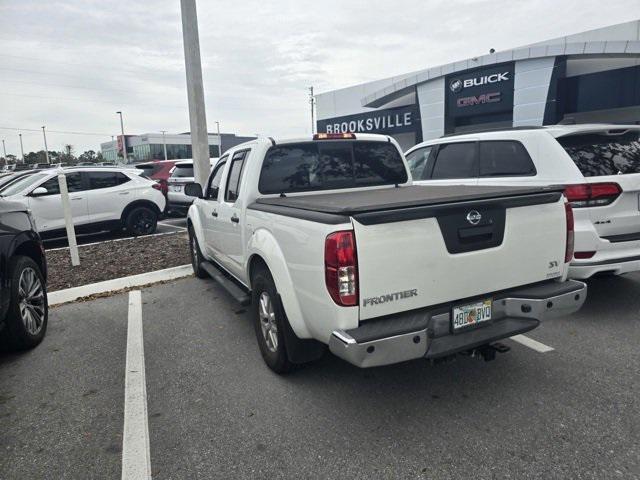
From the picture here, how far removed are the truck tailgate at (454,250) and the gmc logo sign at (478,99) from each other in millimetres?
20559

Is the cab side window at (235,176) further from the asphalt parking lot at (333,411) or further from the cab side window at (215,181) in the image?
the asphalt parking lot at (333,411)

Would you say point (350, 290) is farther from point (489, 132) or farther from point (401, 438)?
point (489, 132)

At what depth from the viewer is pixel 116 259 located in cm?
798

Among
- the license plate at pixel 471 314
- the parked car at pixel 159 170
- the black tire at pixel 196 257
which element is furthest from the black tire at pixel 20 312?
the parked car at pixel 159 170

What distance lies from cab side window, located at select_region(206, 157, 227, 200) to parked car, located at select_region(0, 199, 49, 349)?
1.93 meters

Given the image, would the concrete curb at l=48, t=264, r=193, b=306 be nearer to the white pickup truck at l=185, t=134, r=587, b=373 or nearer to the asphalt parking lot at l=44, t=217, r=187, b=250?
the white pickup truck at l=185, t=134, r=587, b=373

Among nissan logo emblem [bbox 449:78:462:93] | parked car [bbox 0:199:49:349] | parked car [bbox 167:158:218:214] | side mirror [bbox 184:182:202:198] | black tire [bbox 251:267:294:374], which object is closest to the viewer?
black tire [bbox 251:267:294:374]

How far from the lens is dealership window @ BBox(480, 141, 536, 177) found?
4918 mm

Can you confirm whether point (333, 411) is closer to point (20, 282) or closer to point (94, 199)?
point (20, 282)

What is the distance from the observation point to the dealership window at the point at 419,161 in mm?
6348

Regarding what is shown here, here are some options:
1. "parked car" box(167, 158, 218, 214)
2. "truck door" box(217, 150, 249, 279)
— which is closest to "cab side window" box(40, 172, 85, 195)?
"parked car" box(167, 158, 218, 214)

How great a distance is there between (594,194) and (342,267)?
10.00 ft

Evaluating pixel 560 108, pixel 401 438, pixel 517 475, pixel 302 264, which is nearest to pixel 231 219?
pixel 302 264

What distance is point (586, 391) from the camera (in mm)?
3176
